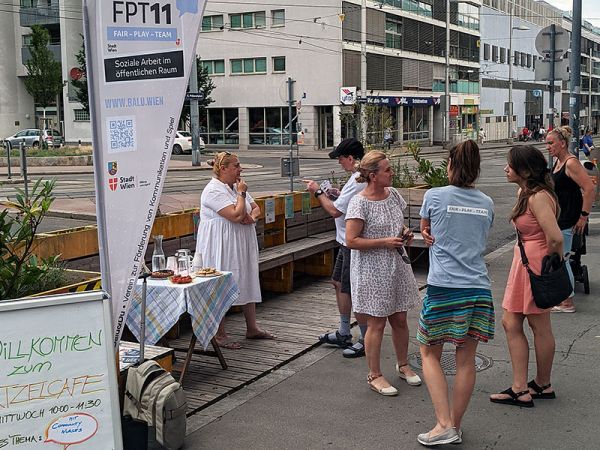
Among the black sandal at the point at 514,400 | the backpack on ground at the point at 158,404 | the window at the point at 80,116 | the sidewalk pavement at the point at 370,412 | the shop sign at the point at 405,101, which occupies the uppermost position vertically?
the shop sign at the point at 405,101

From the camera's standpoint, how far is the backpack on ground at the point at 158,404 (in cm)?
462

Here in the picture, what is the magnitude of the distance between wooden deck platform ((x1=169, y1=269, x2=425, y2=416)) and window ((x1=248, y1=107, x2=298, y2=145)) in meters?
41.9

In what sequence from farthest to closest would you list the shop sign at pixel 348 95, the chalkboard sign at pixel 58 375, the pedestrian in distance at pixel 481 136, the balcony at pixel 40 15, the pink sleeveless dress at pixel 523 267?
the pedestrian in distance at pixel 481 136 → the balcony at pixel 40 15 → the shop sign at pixel 348 95 → the pink sleeveless dress at pixel 523 267 → the chalkboard sign at pixel 58 375

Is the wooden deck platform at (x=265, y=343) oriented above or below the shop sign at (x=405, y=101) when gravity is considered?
below

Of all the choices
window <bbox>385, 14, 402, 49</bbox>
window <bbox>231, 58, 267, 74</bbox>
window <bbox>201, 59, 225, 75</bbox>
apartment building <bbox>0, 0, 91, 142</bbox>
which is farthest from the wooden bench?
apartment building <bbox>0, 0, 91, 142</bbox>

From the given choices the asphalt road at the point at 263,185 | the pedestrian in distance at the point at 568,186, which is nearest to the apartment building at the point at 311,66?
the asphalt road at the point at 263,185

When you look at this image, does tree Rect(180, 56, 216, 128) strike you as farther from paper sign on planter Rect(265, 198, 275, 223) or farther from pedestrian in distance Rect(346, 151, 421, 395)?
pedestrian in distance Rect(346, 151, 421, 395)

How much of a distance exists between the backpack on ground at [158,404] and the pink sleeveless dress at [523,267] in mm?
2362

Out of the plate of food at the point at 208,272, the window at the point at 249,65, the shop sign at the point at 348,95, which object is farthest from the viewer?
the window at the point at 249,65

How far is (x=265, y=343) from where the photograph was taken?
718 cm

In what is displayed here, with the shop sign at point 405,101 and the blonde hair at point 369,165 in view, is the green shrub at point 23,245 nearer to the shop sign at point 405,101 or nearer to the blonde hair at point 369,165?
the blonde hair at point 369,165

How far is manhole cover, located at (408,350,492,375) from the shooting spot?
635cm

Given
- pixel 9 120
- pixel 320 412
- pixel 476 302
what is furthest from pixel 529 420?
pixel 9 120

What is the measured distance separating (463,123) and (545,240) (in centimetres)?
6049
